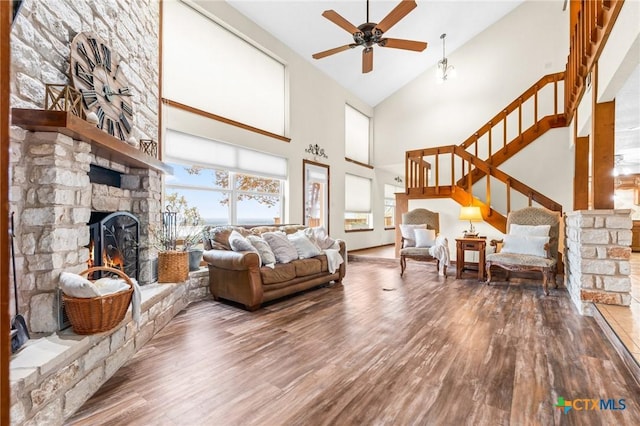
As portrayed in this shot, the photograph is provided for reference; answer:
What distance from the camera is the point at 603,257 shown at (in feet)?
10.5

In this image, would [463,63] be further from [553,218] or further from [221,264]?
[221,264]

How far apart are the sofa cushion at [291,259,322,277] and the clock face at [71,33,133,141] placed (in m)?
2.35

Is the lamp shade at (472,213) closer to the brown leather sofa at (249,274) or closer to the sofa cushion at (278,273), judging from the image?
the brown leather sofa at (249,274)

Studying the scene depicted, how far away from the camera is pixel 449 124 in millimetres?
7750

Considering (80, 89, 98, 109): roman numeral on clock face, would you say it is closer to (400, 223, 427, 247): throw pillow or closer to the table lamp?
(400, 223, 427, 247): throw pillow

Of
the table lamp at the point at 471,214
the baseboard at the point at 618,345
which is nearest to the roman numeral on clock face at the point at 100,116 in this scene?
the baseboard at the point at 618,345

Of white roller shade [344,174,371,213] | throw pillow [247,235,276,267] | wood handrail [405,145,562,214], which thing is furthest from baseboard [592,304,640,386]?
white roller shade [344,174,371,213]

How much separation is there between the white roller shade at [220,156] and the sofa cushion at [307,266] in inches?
78.5

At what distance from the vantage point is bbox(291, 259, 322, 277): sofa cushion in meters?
3.98

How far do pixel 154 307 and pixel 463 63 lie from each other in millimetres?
Answer: 8298

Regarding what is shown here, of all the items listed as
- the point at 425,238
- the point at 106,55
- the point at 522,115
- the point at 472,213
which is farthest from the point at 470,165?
the point at 106,55

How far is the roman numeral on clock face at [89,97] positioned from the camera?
2312 mm

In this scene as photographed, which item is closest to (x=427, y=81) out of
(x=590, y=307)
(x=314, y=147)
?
(x=314, y=147)

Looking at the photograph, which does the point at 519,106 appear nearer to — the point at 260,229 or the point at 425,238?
the point at 425,238
